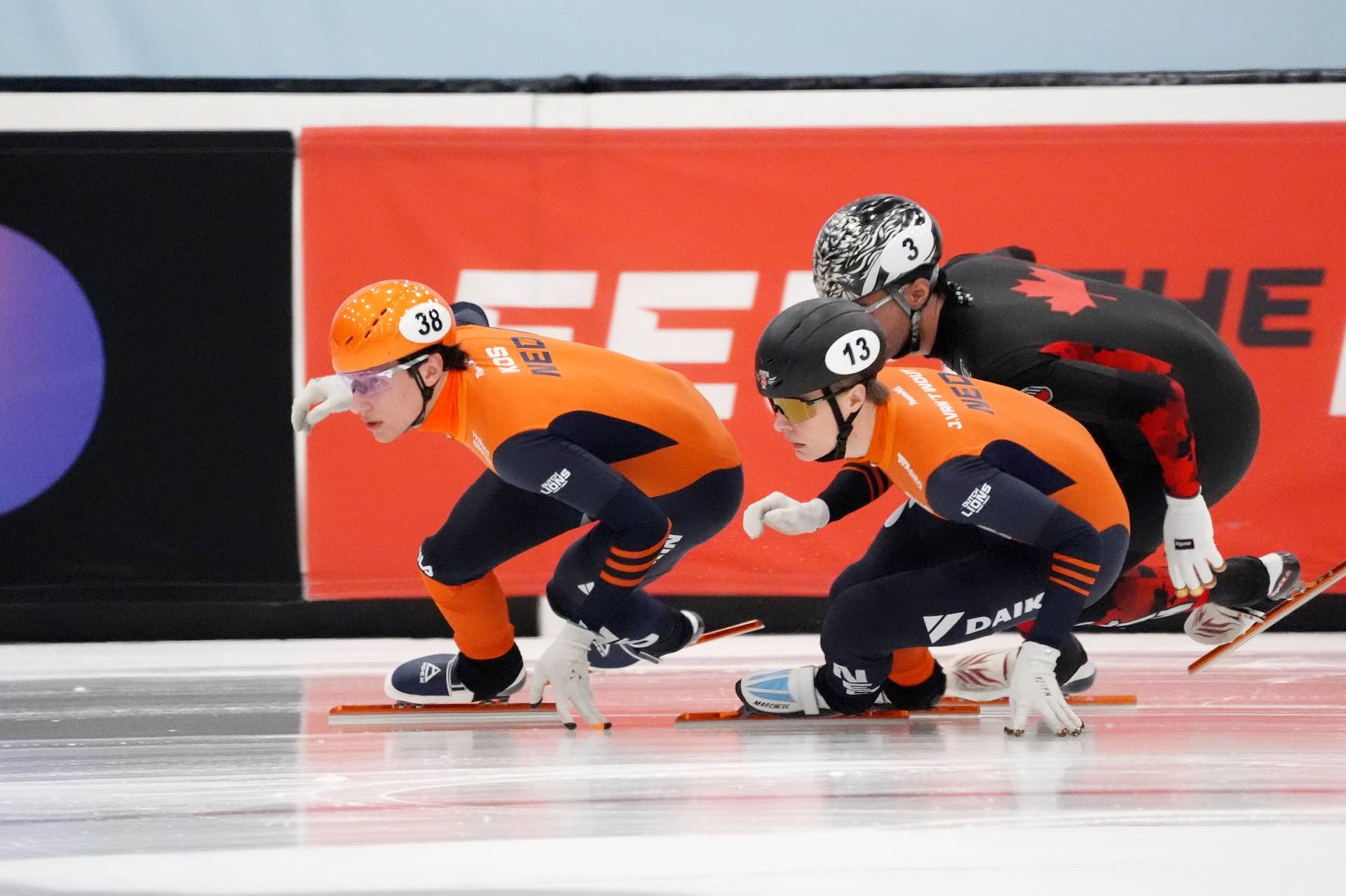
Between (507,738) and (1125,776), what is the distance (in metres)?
1.38

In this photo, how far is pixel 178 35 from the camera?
5.32 meters

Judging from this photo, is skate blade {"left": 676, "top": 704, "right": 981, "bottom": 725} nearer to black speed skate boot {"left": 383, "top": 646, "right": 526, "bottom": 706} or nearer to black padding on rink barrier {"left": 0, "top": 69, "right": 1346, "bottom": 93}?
black speed skate boot {"left": 383, "top": 646, "right": 526, "bottom": 706}

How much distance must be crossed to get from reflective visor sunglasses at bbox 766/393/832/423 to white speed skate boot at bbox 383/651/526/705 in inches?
43.9

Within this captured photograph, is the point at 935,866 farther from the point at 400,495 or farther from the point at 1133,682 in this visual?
the point at 400,495

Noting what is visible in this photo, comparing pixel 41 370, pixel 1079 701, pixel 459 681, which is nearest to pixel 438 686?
pixel 459 681

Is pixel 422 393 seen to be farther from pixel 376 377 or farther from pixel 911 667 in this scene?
pixel 911 667

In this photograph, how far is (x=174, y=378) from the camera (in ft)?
16.9

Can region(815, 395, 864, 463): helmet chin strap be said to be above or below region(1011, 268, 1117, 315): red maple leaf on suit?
below

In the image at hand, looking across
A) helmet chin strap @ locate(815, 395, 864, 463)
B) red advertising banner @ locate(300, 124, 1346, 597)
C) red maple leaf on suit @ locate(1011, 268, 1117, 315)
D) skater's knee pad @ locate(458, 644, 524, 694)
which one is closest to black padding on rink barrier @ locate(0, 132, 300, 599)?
red advertising banner @ locate(300, 124, 1346, 597)

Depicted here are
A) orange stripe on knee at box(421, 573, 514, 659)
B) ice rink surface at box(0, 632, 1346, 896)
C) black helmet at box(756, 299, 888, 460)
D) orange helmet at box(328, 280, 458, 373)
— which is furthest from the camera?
orange stripe on knee at box(421, 573, 514, 659)

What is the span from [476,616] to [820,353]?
1.23 metres

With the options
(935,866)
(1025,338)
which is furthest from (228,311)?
(935,866)

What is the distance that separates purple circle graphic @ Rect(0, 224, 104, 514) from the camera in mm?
5035

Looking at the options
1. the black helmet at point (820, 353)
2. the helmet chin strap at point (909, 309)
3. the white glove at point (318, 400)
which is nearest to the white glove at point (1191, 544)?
the helmet chin strap at point (909, 309)
